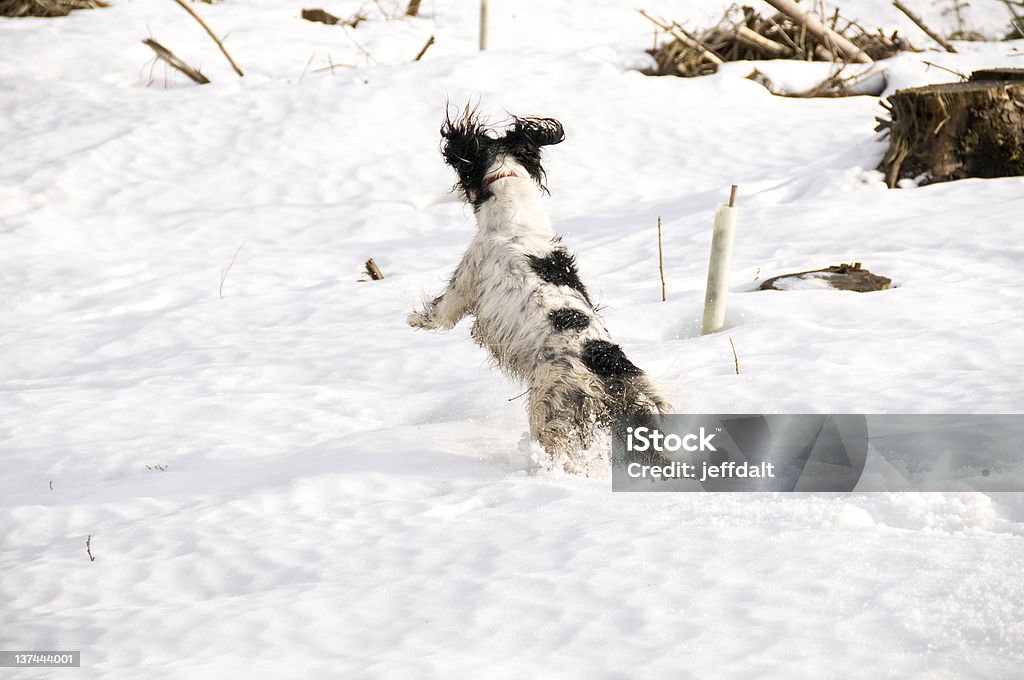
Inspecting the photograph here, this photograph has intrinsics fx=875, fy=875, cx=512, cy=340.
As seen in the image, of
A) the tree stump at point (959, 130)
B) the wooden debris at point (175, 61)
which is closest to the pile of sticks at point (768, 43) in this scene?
the tree stump at point (959, 130)

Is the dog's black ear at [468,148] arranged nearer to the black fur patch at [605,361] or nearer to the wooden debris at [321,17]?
the black fur patch at [605,361]

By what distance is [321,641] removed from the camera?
250 cm

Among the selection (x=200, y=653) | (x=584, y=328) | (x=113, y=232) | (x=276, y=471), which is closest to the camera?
(x=200, y=653)

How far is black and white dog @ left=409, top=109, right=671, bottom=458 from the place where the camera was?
352 cm

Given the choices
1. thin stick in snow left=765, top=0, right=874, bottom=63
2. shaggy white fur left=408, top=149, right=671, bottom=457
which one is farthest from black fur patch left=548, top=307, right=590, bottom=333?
thin stick in snow left=765, top=0, right=874, bottom=63

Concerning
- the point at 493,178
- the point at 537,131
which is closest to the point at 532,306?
the point at 493,178

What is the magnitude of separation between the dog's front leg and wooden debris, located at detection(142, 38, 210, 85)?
8.13 metres

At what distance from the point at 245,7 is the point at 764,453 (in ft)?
41.0

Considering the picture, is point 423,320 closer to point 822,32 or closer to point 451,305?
point 451,305

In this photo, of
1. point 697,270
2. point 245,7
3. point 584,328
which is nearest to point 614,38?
point 245,7

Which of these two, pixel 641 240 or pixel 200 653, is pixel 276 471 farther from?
pixel 641 240

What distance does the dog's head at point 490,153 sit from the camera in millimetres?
4234

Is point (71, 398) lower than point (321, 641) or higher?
lower

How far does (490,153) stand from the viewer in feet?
14.0
